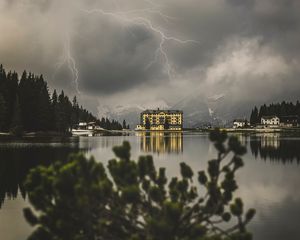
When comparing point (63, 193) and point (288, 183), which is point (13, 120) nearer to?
point (288, 183)

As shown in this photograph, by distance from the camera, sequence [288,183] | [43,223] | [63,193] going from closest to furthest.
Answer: [63,193]
[43,223]
[288,183]

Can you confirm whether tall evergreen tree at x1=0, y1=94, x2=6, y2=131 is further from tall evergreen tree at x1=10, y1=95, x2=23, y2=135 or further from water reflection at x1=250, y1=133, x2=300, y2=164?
water reflection at x1=250, y1=133, x2=300, y2=164

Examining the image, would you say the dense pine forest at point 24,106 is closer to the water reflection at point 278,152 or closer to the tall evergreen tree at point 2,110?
the tall evergreen tree at point 2,110

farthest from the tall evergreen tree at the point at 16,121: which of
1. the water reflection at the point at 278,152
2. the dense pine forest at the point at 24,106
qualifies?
the water reflection at the point at 278,152

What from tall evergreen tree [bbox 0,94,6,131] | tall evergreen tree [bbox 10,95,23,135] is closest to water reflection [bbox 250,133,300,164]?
tall evergreen tree [bbox 10,95,23,135]

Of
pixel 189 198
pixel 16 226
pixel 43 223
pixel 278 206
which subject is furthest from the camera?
pixel 278 206

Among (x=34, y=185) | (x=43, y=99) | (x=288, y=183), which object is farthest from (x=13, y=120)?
(x=34, y=185)

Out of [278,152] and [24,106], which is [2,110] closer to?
[24,106]

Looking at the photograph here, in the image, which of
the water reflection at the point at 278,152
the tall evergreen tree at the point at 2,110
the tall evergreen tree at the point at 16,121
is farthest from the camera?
the tall evergreen tree at the point at 16,121

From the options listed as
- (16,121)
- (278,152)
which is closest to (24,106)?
(16,121)

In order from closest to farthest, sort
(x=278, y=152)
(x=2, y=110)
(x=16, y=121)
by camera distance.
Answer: (x=278, y=152) → (x=2, y=110) → (x=16, y=121)

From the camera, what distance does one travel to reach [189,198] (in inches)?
532

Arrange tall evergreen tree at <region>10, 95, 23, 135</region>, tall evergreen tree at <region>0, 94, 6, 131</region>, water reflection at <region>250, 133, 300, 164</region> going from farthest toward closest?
1. tall evergreen tree at <region>10, 95, 23, 135</region>
2. tall evergreen tree at <region>0, 94, 6, 131</region>
3. water reflection at <region>250, 133, 300, 164</region>

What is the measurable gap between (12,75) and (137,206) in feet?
451
